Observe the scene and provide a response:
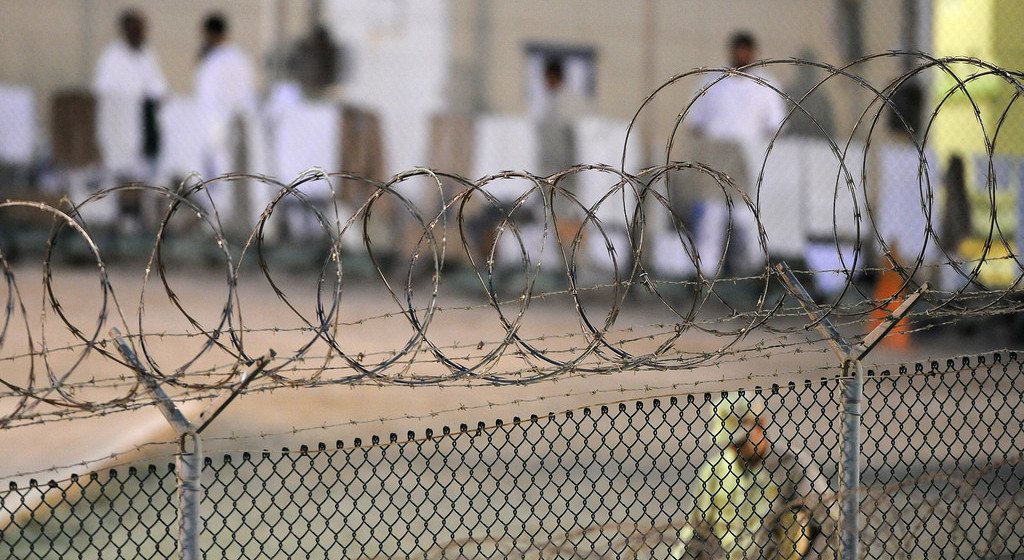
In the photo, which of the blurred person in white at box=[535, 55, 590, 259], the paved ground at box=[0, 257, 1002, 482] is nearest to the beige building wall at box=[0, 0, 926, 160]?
the blurred person in white at box=[535, 55, 590, 259]

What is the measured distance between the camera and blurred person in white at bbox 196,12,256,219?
1380 centimetres

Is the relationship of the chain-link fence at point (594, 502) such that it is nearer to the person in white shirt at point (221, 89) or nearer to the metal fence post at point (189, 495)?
the metal fence post at point (189, 495)

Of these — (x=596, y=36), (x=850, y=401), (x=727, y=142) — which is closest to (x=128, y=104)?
(x=596, y=36)

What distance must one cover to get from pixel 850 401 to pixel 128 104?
12177 mm

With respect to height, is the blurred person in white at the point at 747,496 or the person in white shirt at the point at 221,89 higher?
the person in white shirt at the point at 221,89

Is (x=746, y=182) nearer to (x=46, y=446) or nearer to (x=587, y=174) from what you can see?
(x=587, y=174)

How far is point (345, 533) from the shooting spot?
673 centimetres

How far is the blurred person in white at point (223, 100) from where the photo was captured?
45.3ft

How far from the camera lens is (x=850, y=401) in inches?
150

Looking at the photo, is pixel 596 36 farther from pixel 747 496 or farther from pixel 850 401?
pixel 850 401

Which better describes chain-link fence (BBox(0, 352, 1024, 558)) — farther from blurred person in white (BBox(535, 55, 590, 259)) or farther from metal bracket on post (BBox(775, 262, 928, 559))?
blurred person in white (BBox(535, 55, 590, 259))

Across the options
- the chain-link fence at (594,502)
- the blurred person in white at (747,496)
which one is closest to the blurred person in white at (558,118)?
the chain-link fence at (594,502)

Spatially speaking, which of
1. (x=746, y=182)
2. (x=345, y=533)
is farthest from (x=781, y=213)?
(x=345, y=533)

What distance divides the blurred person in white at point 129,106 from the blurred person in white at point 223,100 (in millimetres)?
626
